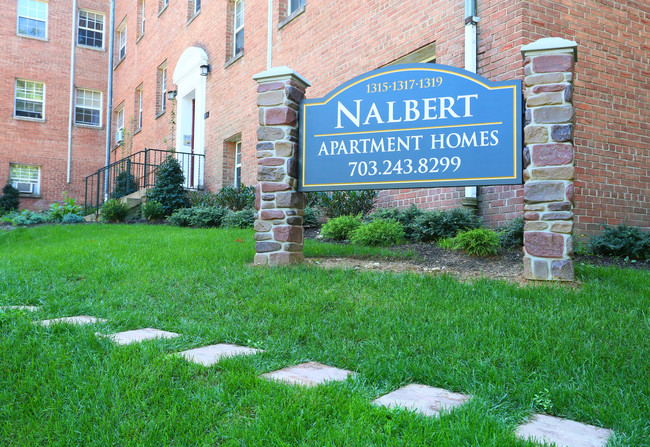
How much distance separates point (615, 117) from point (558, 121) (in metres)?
3.47

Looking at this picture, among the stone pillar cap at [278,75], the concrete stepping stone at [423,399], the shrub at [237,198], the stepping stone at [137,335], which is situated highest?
the stone pillar cap at [278,75]

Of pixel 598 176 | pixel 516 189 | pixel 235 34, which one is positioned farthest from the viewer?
pixel 235 34

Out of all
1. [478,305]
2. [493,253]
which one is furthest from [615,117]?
[478,305]

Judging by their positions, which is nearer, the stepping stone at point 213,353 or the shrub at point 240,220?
the stepping stone at point 213,353

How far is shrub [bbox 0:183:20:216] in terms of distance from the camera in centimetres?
1866

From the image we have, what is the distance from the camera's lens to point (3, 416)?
2248 mm

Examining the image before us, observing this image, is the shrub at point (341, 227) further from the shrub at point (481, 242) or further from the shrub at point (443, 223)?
the shrub at point (481, 242)

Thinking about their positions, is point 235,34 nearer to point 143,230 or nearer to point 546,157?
point 143,230

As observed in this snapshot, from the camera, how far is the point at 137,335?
3264 mm

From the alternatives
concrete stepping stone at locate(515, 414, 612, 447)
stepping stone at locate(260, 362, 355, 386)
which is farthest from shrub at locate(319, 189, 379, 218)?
concrete stepping stone at locate(515, 414, 612, 447)

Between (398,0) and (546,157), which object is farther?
(398,0)

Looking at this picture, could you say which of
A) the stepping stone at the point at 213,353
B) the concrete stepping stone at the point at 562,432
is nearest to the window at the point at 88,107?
Result: the stepping stone at the point at 213,353

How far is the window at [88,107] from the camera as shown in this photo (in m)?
21.5

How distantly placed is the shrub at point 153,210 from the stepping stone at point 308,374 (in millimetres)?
10088
